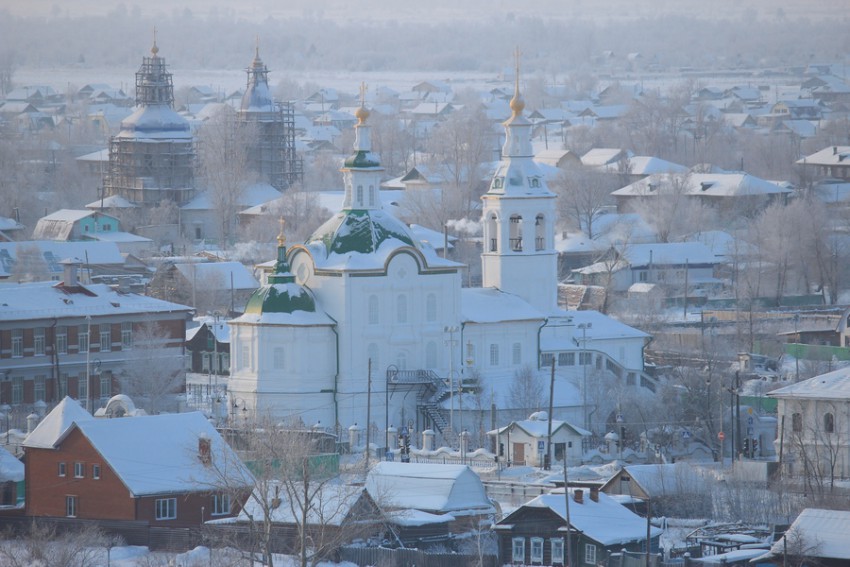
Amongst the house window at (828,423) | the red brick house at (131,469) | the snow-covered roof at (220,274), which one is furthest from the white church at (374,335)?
the snow-covered roof at (220,274)

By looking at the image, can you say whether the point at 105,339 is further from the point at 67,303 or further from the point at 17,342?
the point at 17,342

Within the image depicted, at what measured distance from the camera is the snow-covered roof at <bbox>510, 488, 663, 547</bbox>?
104ft

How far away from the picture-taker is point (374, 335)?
148 ft

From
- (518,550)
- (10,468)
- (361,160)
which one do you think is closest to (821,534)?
(518,550)

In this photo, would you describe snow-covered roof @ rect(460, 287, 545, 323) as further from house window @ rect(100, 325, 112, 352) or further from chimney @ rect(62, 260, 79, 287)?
chimney @ rect(62, 260, 79, 287)

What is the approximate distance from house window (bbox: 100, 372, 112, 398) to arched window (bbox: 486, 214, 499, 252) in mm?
7293

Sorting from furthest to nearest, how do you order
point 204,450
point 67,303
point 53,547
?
point 67,303, point 204,450, point 53,547

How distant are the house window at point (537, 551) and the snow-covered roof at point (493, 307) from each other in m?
14.1

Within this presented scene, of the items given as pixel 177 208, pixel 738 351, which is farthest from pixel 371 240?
pixel 177 208

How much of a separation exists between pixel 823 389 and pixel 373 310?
8625 mm

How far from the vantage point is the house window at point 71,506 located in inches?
1328

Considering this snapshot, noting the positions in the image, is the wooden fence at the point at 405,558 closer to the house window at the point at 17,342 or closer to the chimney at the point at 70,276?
the house window at the point at 17,342

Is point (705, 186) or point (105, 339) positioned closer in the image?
point (105, 339)

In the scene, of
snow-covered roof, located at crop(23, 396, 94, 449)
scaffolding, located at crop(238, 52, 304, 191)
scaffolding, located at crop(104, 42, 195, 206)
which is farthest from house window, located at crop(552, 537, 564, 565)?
scaffolding, located at crop(238, 52, 304, 191)
